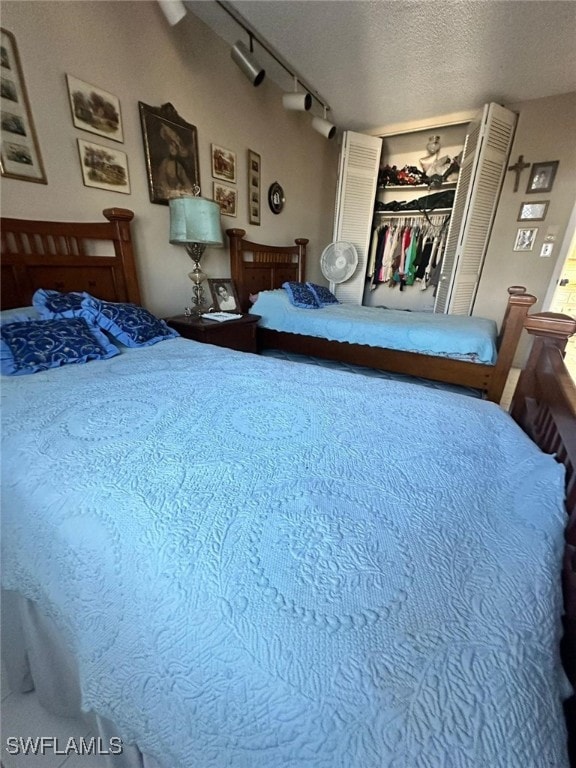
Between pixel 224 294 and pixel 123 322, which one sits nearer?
pixel 123 322

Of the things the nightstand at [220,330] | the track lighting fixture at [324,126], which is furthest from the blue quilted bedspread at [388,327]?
the track lighting fixture at [324,126]

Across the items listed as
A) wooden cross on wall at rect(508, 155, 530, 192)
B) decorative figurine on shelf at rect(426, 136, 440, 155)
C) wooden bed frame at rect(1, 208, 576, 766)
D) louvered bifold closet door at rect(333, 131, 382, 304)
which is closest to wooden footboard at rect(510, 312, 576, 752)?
wooden bed frame at rect(1, 208, 576, 766)

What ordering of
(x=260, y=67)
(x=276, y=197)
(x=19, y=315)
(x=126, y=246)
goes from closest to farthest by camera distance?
(x=19, y=315)
(x=126, y=246)
(x=260, y=67)
(x=276, y=197)

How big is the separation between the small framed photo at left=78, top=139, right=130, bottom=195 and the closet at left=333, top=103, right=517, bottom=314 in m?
2.40

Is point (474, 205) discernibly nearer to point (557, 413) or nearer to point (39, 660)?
point (557, 413)

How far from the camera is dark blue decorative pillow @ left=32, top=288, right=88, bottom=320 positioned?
1403 mm

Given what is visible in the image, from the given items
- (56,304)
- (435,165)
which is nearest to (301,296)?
(56,304)

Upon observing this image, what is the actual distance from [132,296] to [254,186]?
63.1 inches

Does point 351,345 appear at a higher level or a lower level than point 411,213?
lower

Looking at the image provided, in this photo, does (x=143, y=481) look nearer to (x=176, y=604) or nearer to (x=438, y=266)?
(x=176, y=604)

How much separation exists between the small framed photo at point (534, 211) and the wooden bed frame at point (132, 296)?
2.36 m

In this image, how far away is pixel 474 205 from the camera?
3.04 m

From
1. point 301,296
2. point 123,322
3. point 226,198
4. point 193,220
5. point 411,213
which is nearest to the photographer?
point 123,322

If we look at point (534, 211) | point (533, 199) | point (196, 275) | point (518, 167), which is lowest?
point (196, 275)
